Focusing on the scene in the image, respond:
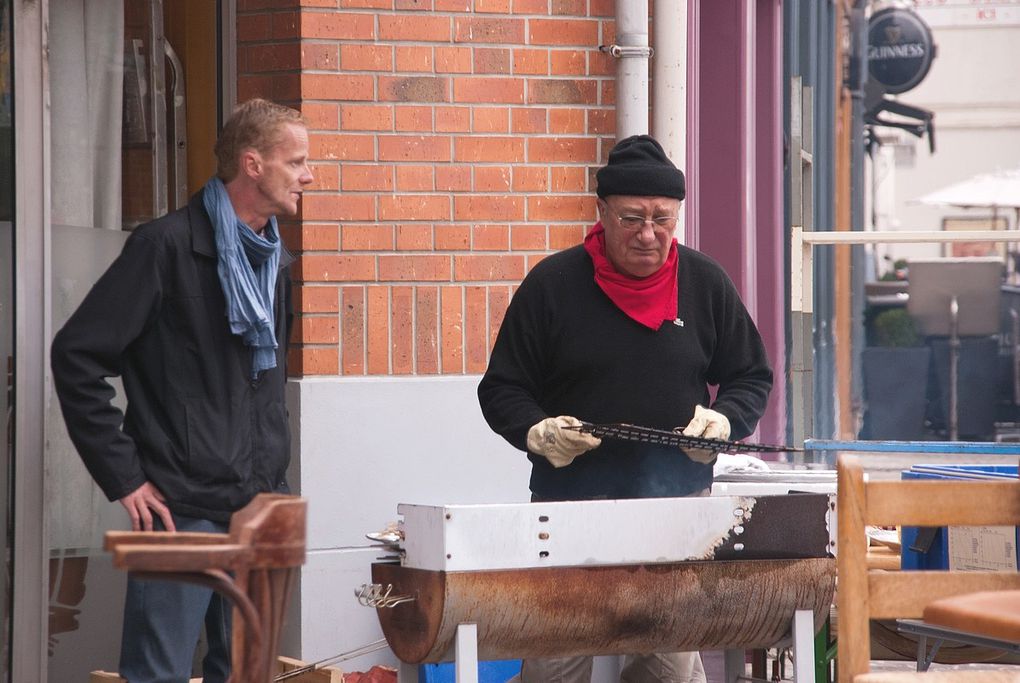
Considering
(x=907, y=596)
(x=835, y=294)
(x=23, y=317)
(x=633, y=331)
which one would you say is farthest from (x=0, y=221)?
(x=835, y=294)

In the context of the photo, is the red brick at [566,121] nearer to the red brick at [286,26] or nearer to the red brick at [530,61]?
the red brick at [530,61]

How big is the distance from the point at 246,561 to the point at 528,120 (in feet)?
11.3

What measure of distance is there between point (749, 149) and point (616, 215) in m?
2.50

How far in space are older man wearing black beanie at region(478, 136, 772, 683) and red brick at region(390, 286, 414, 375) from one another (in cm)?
91

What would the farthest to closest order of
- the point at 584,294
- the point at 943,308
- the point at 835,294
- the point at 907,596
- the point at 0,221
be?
1. the point at 943,308
2. the point at 835,294
3. the point at 0,221
4. the point at 584,294
5. the point at 907,596

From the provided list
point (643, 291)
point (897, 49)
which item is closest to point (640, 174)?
point (643, 291)

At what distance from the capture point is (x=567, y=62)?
527cm

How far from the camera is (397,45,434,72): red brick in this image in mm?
5086

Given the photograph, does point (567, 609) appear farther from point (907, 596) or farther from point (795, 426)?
point (795, 426)

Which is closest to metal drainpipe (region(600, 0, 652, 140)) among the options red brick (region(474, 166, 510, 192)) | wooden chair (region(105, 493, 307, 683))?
red brick (region(474, 166, 510, 192))

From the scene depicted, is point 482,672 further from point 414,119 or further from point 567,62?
point 567,62

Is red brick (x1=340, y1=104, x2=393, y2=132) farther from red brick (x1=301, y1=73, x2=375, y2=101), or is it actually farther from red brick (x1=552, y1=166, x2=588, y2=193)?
red brick (x1=552, y1=166, x2=588, y2=193)

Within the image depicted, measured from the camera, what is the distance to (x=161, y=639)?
3.75m

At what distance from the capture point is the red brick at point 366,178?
5.04 metres
